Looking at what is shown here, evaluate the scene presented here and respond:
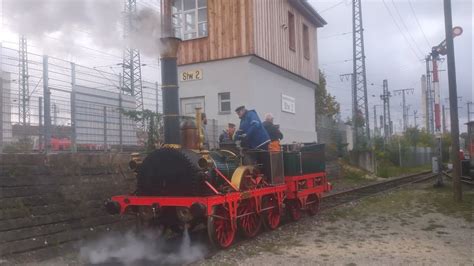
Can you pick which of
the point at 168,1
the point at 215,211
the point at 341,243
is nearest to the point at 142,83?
the point at 168,1

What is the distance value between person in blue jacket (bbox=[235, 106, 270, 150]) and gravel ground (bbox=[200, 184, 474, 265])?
5.69 feet

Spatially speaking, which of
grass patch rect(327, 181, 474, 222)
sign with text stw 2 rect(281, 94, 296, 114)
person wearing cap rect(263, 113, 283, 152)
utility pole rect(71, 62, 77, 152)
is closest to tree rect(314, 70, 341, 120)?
sign with text stw 2 rect(281, 94, 296, 114)

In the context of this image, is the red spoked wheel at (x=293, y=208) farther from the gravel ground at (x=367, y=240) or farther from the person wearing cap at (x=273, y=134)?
the person wearing cap at (x=273, y=134)

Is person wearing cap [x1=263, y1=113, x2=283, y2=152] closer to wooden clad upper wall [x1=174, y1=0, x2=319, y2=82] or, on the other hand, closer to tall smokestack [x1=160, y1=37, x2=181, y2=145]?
tall smokestack [x1=160, y1=37, x2=181, y2=145]

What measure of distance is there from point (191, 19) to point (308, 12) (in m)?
6.29

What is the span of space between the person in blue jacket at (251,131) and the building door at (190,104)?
7.01 metres

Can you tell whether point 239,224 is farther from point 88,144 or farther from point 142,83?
point 142,83

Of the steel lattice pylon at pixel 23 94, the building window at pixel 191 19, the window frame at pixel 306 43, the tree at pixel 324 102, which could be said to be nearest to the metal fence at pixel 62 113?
the steel lattice pylon at pixel 23 94

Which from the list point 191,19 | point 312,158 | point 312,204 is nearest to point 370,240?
point 312,204

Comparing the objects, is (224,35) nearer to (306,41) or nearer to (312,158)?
(312,158)

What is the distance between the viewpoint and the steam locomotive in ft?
23.0

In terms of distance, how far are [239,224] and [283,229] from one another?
5.48 ft

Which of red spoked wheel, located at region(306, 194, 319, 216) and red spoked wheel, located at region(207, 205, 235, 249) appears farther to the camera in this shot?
red spoked wheel, located at region(306, 194, 319, 216)

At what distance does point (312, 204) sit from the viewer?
11422 millimetres
